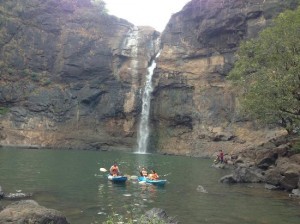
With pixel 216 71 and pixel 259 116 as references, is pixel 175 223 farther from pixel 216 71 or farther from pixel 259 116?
pixel 216 71

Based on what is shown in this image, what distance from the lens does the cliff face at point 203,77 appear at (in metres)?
69.8

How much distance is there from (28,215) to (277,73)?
23495mm

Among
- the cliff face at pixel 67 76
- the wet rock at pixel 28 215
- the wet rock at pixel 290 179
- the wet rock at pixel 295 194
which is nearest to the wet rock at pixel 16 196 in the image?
the wet rock at pixel 28 215

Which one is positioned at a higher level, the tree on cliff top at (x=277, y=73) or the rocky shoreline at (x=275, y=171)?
the tree on cliff top at (x=277, y=73)

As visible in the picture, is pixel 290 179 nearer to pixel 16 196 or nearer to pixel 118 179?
pixel 118 179

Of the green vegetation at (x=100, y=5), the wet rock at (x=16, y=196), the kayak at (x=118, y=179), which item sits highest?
the green vegetation at (x=100, y=5)

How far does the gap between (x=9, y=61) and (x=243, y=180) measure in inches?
2286

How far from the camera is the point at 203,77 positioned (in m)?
75.2

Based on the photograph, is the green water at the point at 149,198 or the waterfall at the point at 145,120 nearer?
the green water at the point at 149,198

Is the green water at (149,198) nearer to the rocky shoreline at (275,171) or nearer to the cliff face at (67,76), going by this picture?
the rocky shoreline at (275,171)

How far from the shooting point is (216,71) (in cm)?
7456

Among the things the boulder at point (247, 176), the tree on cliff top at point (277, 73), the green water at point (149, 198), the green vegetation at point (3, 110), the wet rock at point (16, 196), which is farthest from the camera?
the green vegetation at point (3, 110)

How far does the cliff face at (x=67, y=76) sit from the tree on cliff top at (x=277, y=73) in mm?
42324

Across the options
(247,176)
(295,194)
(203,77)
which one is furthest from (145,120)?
(295,194)
